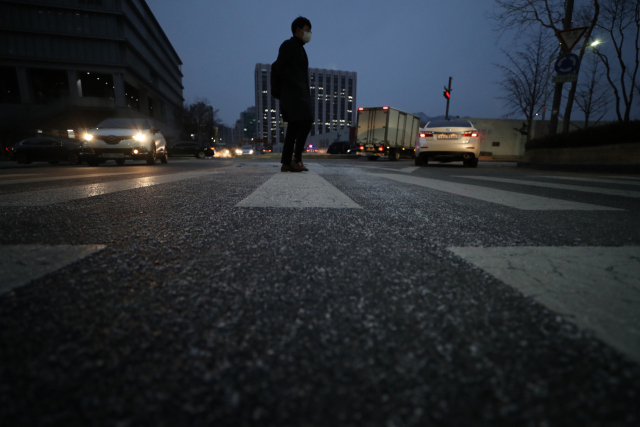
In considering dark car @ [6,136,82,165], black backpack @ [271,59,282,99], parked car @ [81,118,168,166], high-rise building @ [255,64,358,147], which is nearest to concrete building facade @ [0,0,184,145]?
dark car @ [6,136,82,165]

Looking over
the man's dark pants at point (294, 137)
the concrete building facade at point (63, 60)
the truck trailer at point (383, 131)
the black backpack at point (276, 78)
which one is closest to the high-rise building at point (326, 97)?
the concrete building facade at point (63, 60)

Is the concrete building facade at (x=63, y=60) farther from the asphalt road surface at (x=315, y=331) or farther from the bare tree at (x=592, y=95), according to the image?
the bare tree at (x=592, y=95)

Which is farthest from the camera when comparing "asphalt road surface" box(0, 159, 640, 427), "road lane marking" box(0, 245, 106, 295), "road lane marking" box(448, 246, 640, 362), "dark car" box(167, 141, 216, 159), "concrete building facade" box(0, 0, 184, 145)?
"concrete building facade" box(0, 0, 184, 145)

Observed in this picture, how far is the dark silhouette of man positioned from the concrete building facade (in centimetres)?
3702

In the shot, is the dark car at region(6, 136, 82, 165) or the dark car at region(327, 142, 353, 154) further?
the dark car at region(327, 142, 353, 154)

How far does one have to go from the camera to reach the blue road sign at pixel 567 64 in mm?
8117

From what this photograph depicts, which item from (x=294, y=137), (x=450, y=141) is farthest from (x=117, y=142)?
(x=450, y=141)

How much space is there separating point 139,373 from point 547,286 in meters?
0.93

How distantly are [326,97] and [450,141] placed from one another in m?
124

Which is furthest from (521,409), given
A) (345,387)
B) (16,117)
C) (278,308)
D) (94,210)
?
(16,117)

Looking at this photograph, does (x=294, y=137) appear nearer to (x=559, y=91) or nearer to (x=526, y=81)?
(x=559, y=91)

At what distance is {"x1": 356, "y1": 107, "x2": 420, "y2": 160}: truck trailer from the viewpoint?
19344 millimetres

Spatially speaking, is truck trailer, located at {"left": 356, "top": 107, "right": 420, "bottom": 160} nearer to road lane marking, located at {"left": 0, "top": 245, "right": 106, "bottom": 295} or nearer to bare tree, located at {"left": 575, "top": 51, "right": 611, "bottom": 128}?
road lane marking, located at {"left": 0, "top": 245, "right": 106, "bottom": 295}

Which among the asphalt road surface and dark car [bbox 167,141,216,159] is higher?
dark car [bbox 167,141,216,159]
